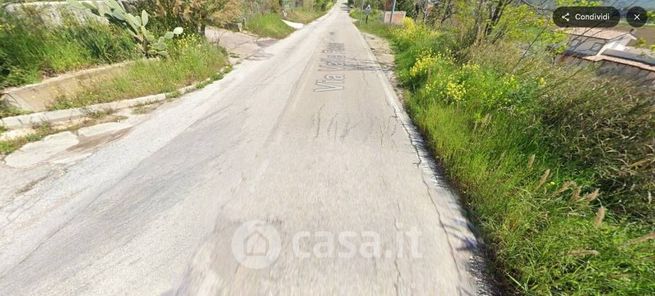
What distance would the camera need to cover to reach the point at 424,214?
2.90 metres

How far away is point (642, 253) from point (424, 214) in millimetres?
1635

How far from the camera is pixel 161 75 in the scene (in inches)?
239

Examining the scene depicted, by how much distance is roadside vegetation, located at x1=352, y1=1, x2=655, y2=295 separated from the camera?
6.67ft

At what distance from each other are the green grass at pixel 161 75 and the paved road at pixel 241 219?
1277 mm

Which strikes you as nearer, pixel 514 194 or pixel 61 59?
pixel 514 194

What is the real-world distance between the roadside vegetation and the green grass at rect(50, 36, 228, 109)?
18.3 feet

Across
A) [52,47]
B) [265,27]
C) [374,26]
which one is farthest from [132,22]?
[374,26]

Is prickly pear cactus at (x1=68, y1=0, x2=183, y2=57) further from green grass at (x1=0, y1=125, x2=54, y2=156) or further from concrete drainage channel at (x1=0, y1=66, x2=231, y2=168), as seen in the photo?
green grass at (x1=0, y1=125, x2=54, y2=156)

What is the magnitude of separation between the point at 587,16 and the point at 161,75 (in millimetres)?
9934

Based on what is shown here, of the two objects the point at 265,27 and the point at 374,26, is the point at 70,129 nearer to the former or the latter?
the point at 265,27

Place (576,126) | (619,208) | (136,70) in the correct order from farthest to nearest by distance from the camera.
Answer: (136,70) → (576,126) → (619,208)

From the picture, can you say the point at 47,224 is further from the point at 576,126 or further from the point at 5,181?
the point at 576,126

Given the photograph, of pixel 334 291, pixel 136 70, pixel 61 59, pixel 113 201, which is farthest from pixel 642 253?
pixel 61 59

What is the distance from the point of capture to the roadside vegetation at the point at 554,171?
203 centimetres
